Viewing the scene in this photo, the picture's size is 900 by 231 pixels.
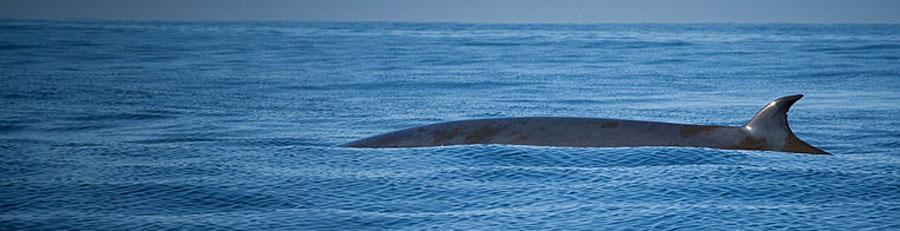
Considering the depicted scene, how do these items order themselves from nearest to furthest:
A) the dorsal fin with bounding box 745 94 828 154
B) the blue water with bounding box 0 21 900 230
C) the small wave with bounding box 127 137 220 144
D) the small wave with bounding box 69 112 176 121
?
1. the blue water with bounding box 0 21 900 230
2. the dorsal fin with bounding box 745 94 828 154
3. the small wave with bounding box 127 137 220 144
4. the small wave with bounding box 69 112 176 121

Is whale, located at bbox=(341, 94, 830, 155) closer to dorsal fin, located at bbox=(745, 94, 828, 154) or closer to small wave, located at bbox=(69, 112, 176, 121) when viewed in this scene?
dorsal fin, located at bbox=(745, 94, 828, 154)

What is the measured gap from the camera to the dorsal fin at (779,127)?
10.1 metres

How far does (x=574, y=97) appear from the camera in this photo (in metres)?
19.7

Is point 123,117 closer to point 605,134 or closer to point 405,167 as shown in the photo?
point 405,167

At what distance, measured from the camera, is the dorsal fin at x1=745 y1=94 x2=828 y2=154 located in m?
10.1

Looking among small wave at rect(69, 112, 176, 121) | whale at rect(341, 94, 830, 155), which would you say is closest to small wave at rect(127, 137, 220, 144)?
whale at rect(341, 94, 830, 155)

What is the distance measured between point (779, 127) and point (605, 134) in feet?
5.10

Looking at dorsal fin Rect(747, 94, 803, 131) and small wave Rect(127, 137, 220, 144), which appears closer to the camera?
dorsal fin Rect(747, 94, 803, 131)

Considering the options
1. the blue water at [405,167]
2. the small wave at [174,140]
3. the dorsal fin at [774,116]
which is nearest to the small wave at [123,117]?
the blue water at [405,167]

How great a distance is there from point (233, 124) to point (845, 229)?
9.05 meters

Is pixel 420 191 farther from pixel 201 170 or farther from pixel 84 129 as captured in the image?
pixel 84 129

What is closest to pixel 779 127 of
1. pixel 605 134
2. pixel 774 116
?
pixel 774 116

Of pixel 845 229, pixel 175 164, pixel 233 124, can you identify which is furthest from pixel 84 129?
pixel 845 229

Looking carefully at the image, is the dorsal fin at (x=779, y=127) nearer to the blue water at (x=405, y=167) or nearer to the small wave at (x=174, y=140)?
the blue water at (x=405, y=167)
